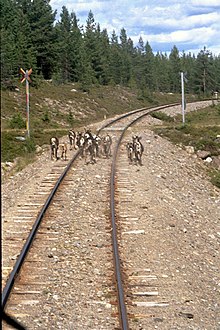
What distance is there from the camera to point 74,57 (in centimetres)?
7644

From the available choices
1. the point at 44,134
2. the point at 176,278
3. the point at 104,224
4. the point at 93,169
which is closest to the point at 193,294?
the point at 176,278

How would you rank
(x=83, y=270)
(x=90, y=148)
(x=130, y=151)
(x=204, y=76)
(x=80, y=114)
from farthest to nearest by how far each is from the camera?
1. (x=204, y=76)
2. (x=80, y=114)
3. (x=90, y=148)
4. (x=130, y=151)
5. (x=83, y=270)

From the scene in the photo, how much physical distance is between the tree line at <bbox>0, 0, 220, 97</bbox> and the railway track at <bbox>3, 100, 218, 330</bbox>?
13.8 ft

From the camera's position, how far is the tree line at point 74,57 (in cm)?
4830

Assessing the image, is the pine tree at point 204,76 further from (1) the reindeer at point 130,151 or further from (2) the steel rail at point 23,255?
(2) the steel rail at point 23,255

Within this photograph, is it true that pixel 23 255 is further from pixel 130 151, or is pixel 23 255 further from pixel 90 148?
pixel 90 148

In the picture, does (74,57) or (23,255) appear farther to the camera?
(74,57)

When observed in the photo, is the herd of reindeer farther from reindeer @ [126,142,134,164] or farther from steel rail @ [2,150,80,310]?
steel rail @ [2,150,80,310]

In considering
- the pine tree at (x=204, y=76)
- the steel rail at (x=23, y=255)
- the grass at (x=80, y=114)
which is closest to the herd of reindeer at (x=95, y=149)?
the grass at (x=80, y=114)

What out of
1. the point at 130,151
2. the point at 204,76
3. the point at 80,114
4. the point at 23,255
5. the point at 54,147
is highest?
the point at 204,76

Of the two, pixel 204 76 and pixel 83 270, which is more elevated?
pixel 204 76

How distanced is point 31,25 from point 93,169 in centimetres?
3829

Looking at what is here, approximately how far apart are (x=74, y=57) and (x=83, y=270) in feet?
230

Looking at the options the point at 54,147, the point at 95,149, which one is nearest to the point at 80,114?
the point at 95,149
